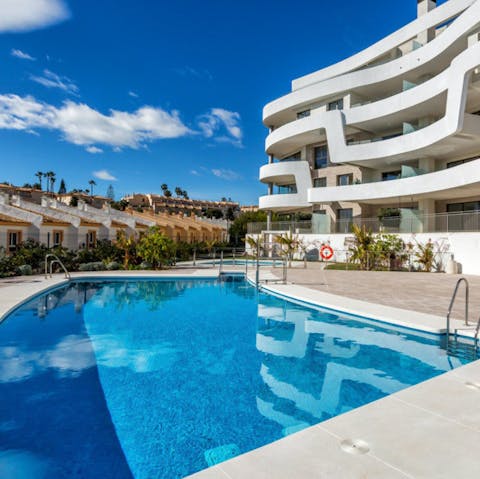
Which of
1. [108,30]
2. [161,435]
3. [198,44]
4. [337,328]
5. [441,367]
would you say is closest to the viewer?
[161,435]

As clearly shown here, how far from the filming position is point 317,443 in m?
3.38

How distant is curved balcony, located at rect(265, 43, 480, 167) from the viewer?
68.5 ft

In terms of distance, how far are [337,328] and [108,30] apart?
58.7 ft

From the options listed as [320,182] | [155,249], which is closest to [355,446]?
[155,249]

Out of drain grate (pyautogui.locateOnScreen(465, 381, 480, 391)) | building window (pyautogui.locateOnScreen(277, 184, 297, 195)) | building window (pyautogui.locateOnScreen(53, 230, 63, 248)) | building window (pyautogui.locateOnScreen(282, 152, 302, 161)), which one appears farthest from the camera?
building window (pyautogui.locateOnScreen(282, 152, 302, 161))

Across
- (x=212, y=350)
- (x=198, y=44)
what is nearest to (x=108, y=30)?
(x=198, y=44)

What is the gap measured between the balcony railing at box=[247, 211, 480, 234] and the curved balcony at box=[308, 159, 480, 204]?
1.59 meters

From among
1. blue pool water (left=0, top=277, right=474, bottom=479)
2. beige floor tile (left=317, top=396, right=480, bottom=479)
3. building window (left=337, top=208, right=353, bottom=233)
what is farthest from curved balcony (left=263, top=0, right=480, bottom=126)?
beige floor tile (left=317, top=396, right=480, bottom=479)

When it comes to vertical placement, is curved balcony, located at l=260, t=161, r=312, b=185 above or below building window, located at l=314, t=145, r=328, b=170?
below

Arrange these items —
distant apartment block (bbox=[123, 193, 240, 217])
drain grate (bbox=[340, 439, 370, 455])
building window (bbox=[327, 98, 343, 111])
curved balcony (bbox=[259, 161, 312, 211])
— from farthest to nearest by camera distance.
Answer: distant apartment block (bbox=[123, 193, 240, 217]), curved balcony (bbox=[259, 161, 312, 211]), building window (bbox=[327, 98, 343, 111]), drain grate (bbox=[340, 439, 370, 455])

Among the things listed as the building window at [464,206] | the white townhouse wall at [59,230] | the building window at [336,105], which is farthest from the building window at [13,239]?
the building window at [464,206]

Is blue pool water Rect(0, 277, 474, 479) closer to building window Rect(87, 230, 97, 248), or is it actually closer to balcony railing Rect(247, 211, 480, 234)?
building window Rect(87, 230, 97, 248)

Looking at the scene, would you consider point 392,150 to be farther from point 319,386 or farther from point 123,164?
point 123,164

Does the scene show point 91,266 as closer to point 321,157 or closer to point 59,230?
point 59,230
